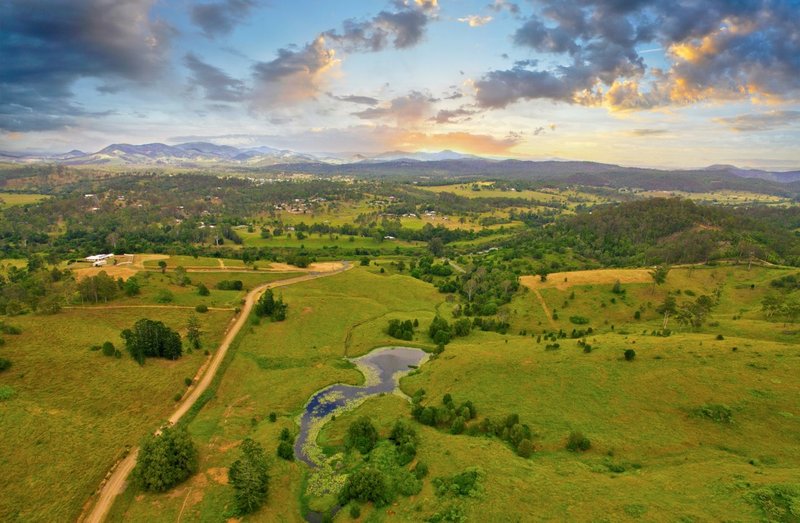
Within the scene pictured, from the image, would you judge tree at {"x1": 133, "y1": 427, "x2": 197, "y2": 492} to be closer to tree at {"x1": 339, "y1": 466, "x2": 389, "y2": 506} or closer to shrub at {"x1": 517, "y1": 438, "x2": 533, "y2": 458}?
tree at {"x1": 339, "y1": 466, "x2": 389, "y2": 506}

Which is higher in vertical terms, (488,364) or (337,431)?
(488,364)

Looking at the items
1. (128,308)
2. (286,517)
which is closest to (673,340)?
(286,517)

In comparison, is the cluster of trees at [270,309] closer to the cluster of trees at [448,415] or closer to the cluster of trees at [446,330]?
the cluster of trees at [446,330]

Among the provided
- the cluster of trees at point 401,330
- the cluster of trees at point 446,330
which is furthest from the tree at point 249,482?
the cluster of trees at point 446,330

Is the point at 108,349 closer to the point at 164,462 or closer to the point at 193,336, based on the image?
the point at 193,336

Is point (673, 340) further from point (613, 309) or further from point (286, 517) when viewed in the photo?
point (286, 517)

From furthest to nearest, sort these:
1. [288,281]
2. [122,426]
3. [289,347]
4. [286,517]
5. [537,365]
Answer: [288,281]
[289,347]
[537,365]
[122,426]
[286,517]

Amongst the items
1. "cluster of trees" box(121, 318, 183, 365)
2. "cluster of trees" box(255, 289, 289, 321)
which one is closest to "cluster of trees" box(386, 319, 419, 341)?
"cluster of trees" box(255, 289, 289, 321)

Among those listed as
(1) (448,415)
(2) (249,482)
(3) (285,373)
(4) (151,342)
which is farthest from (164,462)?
(1) (448,415)
